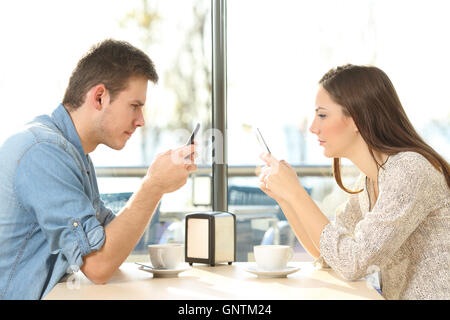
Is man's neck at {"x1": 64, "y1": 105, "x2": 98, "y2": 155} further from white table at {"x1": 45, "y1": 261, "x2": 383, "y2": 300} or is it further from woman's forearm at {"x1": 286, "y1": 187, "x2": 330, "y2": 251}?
woman's forearm at {"x1": 286, "y1": 187, "x2": 330, "y2": 251}

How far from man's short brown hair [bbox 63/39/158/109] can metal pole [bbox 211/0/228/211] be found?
0.73 m

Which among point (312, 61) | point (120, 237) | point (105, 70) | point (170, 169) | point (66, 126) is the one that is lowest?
point (120, 237)

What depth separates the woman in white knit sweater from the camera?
121 cm

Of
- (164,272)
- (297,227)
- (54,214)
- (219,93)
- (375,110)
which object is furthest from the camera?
(219,93)

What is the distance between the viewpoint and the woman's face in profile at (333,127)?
143cm

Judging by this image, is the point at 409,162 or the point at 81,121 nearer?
the point at 409,162

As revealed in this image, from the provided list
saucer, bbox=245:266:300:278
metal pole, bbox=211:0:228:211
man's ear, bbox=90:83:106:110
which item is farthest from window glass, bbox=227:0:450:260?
saucer, bbox=245:266:300:278

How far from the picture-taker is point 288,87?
223 centimetres

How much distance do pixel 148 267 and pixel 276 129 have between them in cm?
106

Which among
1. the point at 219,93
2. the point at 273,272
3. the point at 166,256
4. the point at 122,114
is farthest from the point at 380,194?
the point at 219,93

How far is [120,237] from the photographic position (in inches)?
47.9

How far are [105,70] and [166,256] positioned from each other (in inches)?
20.7

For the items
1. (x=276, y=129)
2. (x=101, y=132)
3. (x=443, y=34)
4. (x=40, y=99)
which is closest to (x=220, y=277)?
(x=101, y=132)

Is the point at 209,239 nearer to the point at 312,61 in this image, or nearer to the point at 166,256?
the point at 166,256
